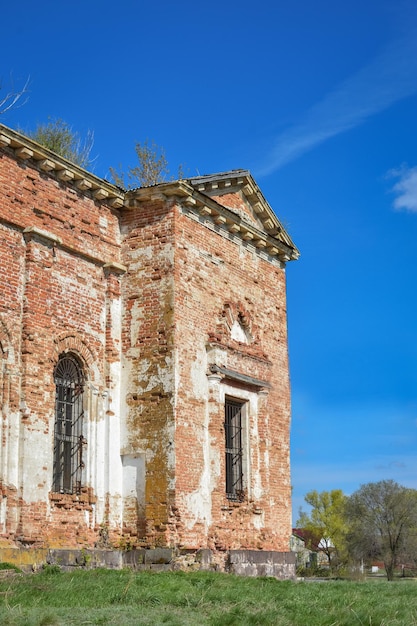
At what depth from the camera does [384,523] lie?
5231 cm

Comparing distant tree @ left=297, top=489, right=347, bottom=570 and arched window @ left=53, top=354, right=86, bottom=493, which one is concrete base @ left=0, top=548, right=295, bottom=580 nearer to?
arched window @ left=53, top=354, right=86, bottom=493

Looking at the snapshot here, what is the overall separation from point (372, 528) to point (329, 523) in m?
4.49

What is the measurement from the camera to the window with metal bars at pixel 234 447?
1705 centimetres

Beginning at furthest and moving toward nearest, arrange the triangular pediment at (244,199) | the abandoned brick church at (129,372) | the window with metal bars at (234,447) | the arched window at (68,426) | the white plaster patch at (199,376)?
the triangular pediment at (244,199), the window with metal bars at (234,447), the white plaster patch at (199,376), the arched window at (68,426), the abandoned brick church at (129,372)

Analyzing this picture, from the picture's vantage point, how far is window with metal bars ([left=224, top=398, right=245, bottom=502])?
1705 centimetres

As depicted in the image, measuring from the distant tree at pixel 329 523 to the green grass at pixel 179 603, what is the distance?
44.2 m

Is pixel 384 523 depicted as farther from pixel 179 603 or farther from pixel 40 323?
pixel 179 603

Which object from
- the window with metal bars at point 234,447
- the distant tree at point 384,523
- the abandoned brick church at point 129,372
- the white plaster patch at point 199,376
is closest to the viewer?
the abandoned brick church at point 129,372

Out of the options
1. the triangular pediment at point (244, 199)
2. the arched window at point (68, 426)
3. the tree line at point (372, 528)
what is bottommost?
the tree line at point (372, 528)

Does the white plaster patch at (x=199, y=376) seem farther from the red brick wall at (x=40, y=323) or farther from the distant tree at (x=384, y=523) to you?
the distant tree at (x=384, y=523)

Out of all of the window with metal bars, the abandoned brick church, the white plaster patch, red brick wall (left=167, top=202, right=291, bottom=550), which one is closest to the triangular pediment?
the abandoned brick church

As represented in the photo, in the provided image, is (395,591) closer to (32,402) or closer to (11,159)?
(32,402)

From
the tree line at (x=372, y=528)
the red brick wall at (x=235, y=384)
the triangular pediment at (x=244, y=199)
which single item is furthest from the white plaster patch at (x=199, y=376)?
the tree line at (x=372, y=528)

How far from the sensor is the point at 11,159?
1405 cm
